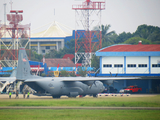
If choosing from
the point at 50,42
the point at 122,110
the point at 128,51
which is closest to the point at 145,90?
the point at 128,51

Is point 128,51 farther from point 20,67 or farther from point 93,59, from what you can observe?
point 20,67

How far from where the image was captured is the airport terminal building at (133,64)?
192 feet

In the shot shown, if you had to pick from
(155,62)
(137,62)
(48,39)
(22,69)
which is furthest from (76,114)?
(48,39)

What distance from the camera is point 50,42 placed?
496ft

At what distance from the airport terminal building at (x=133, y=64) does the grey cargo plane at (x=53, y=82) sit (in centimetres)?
1767

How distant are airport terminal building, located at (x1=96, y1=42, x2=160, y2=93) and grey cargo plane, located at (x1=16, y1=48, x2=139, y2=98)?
17.7 metres

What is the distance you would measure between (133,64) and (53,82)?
82.4 feet

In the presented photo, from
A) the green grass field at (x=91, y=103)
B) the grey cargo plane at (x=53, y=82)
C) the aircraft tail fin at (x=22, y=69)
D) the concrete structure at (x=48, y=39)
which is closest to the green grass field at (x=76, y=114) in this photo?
the green grass field at (x=91, y=103)

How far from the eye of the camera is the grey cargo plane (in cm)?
3866

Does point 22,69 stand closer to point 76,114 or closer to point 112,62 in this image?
point 76,114

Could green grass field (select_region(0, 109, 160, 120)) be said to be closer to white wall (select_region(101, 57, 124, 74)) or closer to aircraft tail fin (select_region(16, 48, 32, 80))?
aircraft tail fin (select_region(16, 48, 32, 80))

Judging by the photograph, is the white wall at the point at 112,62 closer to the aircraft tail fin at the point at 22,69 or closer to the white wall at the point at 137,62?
the white wall at the point at 137,62

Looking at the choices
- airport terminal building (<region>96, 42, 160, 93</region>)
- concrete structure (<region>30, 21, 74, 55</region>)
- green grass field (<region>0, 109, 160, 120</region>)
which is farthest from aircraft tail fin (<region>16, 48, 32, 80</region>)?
concrete structure (<region>30, 21, 74, 55</region>)

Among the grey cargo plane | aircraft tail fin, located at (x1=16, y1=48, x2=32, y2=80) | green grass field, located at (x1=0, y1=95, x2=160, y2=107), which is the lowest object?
green grass field, located at (x1=0, y1=95, x2=160, y2=107)
